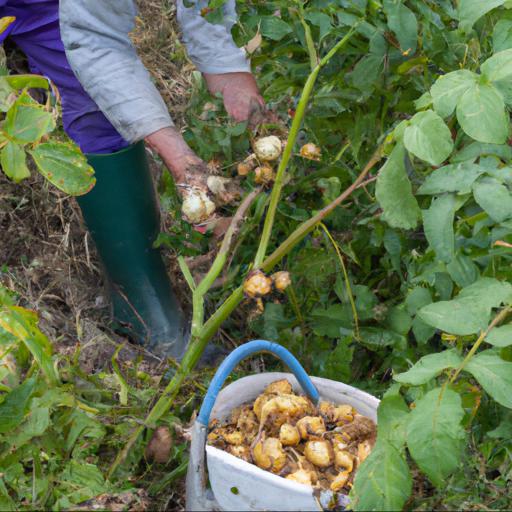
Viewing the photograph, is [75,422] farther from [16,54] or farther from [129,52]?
[16,54]

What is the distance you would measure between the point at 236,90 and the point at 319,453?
1026 millimetres

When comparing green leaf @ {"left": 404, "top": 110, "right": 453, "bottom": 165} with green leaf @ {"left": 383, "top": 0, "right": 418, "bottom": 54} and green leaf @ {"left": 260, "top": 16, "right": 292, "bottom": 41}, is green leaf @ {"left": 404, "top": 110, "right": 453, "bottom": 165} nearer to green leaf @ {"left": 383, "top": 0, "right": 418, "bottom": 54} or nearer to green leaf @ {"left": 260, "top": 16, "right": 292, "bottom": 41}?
green leaf @ {"left": 383, "top": 0, "right": 418, "bottom": 54}

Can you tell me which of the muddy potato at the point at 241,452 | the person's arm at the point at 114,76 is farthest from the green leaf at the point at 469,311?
the person's arm at the point at 114,76

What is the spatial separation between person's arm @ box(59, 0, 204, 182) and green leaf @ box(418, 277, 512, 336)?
31.6 inches

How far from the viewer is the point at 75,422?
3.71 ft

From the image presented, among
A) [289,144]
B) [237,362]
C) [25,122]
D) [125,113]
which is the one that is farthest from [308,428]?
[125,113]

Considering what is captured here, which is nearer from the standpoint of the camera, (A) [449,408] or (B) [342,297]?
(A) [449,408]

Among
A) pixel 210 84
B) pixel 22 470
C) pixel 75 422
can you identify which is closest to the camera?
pixel 22 470

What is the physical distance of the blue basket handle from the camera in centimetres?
96

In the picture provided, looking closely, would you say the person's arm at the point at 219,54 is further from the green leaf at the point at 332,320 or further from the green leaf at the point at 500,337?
the green leaf at the point at 500,337

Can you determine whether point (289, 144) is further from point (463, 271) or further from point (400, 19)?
point (463, 271)

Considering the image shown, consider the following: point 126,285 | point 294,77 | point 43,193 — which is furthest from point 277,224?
point 43,193

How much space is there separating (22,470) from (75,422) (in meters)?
0.13

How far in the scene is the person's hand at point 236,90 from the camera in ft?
5.49
